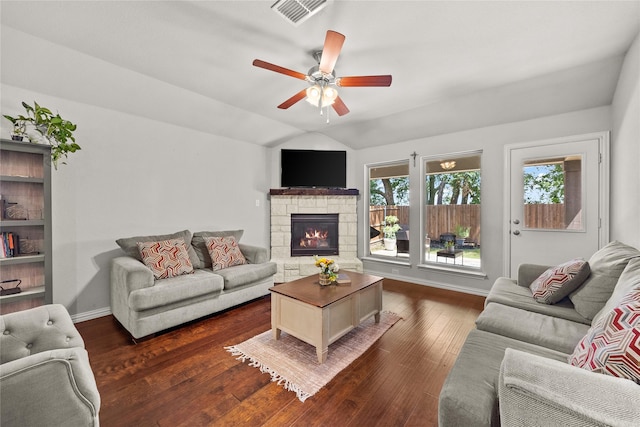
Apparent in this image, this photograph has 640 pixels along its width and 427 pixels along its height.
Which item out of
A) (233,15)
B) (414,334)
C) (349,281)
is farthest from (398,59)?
(414,334)

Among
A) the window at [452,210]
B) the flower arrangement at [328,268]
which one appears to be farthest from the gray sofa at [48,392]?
the window at [452,210]

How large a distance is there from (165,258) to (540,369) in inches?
123

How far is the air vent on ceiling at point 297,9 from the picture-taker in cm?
173

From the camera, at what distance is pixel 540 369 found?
0.85 m

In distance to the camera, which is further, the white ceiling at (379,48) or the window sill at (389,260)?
the window sill at (389,260)

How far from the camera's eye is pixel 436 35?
6.86 ft

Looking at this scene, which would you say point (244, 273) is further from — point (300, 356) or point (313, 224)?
point (313, 224)

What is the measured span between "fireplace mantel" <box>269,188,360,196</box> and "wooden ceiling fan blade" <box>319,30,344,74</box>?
104 inches

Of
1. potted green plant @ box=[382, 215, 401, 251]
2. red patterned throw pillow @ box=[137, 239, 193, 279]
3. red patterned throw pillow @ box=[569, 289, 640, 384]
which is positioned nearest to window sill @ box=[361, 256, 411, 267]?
potted green plant @ box=[382, 215, 401, 251]

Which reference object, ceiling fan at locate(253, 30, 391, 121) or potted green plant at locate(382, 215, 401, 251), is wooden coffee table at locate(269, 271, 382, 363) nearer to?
ceiling fan at locate(253, 30, 391, 121)

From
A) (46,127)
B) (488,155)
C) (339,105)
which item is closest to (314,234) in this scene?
(339,105)

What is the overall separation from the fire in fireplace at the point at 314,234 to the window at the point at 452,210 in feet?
5.17

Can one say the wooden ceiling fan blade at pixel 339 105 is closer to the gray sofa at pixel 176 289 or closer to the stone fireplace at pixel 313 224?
the stone fireplace at pixel 313 224

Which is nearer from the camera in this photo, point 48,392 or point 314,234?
point 48,392
